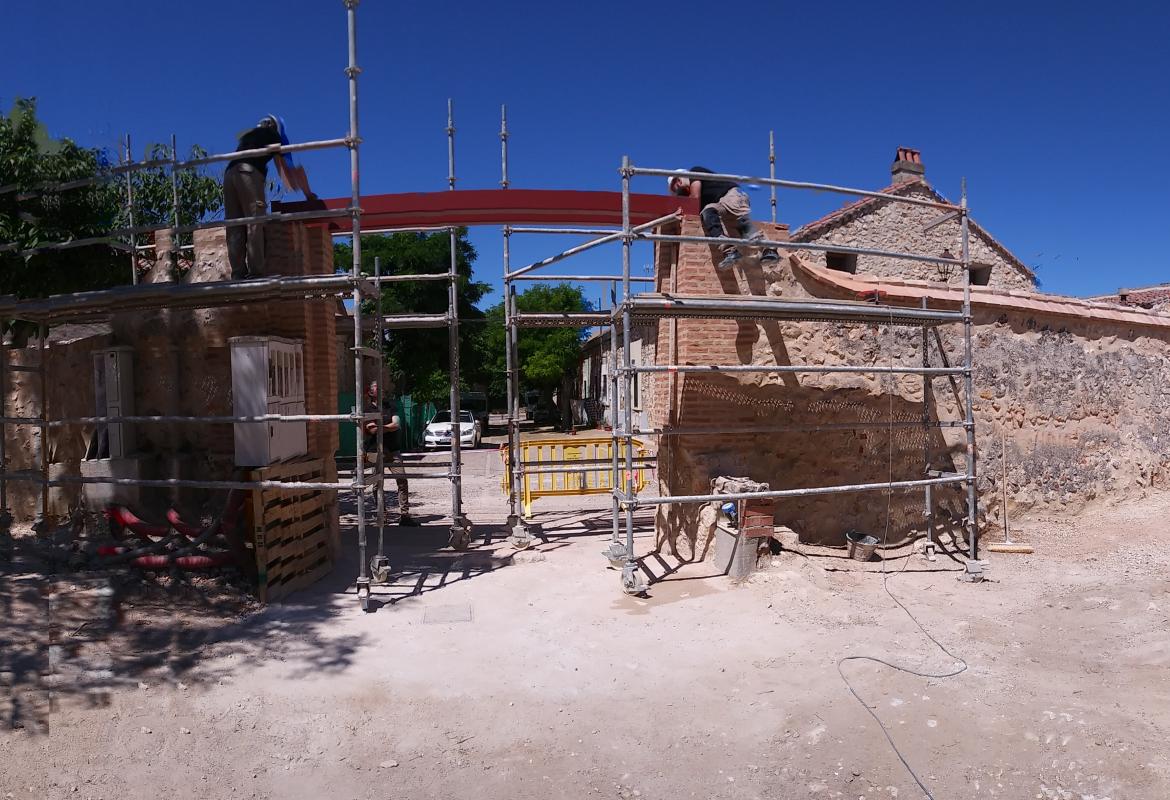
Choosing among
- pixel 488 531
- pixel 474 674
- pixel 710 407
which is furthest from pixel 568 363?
pixel 474 674

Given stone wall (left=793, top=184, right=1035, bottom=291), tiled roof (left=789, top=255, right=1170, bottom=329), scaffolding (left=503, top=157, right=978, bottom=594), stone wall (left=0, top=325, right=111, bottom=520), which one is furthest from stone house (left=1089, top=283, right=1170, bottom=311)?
stone wall (left=0, top=325, right=111, bottom=520)

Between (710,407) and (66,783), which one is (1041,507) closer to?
(710,407)

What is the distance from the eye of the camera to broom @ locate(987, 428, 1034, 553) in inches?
266

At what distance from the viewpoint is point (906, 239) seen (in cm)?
1784

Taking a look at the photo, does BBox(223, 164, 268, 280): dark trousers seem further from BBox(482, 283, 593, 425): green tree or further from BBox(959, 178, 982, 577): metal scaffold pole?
BBox(482, 283, 593, 425): green tree

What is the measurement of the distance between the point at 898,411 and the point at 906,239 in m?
12.8

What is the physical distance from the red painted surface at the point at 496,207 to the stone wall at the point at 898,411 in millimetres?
494

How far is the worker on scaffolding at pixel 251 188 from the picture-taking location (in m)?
5.73

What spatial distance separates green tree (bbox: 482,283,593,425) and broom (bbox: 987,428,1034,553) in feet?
66.3

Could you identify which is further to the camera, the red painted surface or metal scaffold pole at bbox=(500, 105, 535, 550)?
metal scaffold pole at bbox=(500, 105, 535, 550)

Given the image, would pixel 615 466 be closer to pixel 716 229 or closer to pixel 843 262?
pixel 716 229

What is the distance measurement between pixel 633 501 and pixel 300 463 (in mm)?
2933

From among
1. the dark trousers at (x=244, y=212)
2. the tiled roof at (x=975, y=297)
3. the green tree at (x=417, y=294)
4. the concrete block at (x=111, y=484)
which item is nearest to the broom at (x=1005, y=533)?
the tiled roof at (x=975, y=297)

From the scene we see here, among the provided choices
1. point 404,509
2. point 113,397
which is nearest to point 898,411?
point 404,509
